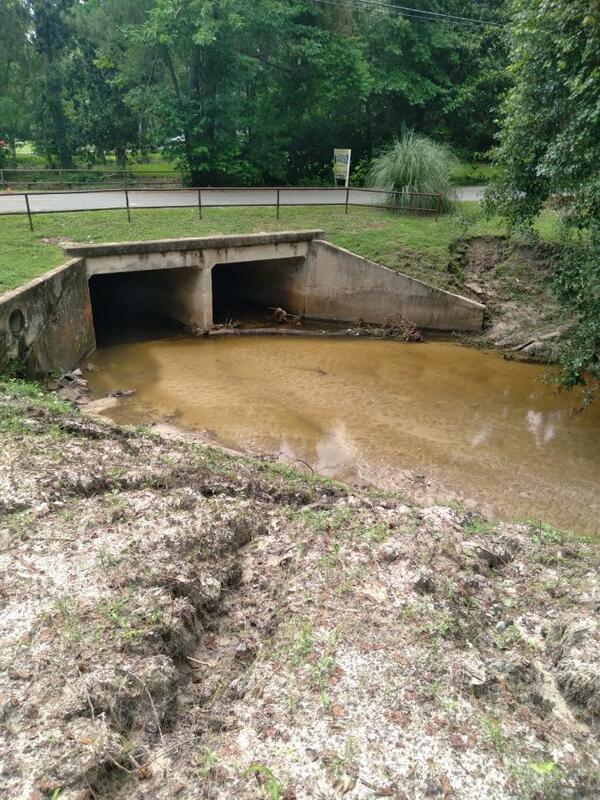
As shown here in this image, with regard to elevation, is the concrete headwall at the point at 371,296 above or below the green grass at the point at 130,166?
below

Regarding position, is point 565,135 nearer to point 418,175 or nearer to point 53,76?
point 418,175

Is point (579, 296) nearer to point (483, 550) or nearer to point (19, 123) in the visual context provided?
point (483, 550)

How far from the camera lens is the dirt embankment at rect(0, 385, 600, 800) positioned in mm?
2818

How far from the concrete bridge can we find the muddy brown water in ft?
2.95

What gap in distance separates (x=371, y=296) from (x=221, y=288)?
464 centimetres

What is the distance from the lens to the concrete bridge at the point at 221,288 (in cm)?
1081

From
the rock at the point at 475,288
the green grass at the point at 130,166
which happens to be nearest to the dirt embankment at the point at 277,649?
the rock at the point at 475,288

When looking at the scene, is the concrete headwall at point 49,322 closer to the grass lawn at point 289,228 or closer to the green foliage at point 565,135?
the grass lawn at point 289,228

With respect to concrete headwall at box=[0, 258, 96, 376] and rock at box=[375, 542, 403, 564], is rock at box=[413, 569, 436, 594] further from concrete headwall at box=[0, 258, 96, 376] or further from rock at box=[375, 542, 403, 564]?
concrete headwall at box=[0, 258, 96, 376]

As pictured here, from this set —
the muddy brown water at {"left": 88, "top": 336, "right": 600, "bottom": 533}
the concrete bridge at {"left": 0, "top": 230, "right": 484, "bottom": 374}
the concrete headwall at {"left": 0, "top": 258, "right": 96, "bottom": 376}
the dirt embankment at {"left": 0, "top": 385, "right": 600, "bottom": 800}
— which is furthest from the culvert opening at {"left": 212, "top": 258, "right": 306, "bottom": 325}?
the dirt embankment at {"left": 0, "top": 385, "right": 600, "bottom": 800}

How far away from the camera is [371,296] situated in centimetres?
1373

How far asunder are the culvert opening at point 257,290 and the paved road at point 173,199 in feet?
6.39

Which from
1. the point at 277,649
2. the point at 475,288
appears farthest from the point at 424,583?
the point at 475,288

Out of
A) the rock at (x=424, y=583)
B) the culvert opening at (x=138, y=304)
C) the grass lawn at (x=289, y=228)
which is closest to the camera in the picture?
the rock at (x=424, y=583)
